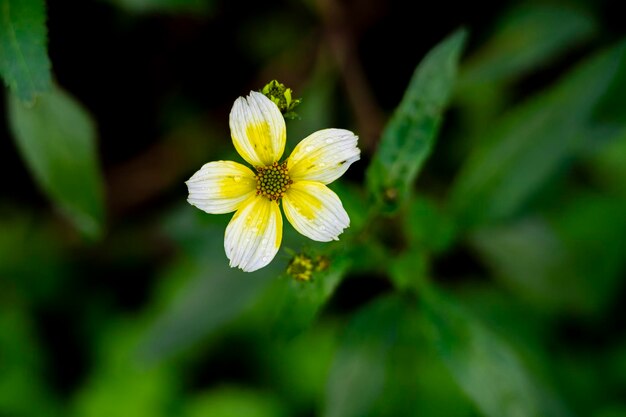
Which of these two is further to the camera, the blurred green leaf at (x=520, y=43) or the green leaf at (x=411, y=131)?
the blurred green leaf at (x=520, y=43)

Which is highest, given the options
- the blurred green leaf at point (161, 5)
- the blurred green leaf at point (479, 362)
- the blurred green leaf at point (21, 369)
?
the blurred green leaf at point (161, 5)

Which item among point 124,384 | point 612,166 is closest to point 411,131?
point 612,166

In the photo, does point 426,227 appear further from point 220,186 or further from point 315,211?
point 220,186

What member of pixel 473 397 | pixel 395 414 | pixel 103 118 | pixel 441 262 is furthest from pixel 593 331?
pixel 103 118

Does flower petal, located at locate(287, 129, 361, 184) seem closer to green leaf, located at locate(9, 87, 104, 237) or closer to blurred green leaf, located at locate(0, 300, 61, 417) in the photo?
green leaf, located at locate(9, 87, 104, 237)

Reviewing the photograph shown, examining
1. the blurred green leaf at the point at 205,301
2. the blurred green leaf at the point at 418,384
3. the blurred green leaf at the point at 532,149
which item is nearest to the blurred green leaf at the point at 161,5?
the blurred green leaf at the point at 205,301

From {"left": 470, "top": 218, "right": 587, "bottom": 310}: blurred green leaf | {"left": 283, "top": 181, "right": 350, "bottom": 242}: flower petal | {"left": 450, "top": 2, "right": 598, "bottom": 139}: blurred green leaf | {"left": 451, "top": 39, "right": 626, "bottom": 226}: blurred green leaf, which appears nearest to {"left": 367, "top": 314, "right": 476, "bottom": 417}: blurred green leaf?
{"left": 470, "top": 218, "right": 587, "bottom": 310}: blurred green leaf

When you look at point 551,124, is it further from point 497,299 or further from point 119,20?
point 119,20

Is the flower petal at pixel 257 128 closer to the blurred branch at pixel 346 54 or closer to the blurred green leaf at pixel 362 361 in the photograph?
the blurred green leaf at pixel 362 361
